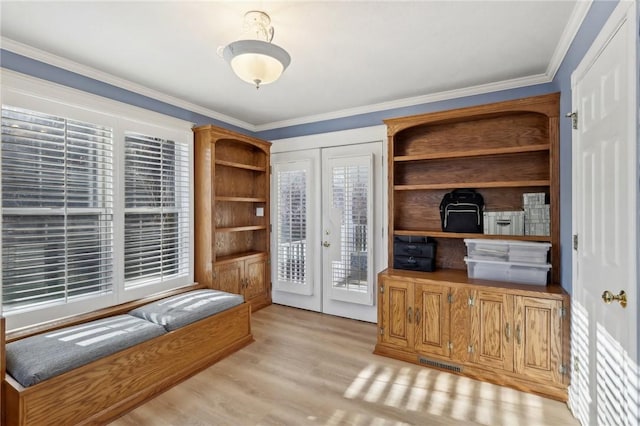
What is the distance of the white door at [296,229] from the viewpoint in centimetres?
404

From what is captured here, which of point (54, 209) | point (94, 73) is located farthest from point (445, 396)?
point (94, 73)

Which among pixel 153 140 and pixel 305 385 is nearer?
pixel 305 385

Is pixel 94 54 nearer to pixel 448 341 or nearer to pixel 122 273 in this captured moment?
pixel 122 273

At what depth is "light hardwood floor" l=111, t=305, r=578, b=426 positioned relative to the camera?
201 centimetres

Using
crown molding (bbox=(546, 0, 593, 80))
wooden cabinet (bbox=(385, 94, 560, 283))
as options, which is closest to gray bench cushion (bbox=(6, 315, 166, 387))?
wooden cabinet (bbox=(385, 94, 560, 283))

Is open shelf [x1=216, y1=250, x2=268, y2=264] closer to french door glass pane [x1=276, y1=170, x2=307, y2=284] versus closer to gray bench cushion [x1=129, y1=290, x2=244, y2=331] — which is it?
french door glass pane [x1=276, y1=170, x2=307, y2=284]

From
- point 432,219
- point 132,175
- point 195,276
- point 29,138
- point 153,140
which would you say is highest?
point 153,140

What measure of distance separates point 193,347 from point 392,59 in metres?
2.96

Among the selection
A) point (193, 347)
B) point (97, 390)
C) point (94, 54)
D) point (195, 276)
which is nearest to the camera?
point (97, 390)

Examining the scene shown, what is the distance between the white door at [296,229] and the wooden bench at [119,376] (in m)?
1.26

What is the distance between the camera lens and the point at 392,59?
8.16 ft

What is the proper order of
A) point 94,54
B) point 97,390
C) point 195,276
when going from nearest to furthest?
point 97,390 → point 94,54 → point 195,276

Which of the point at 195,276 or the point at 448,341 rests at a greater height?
the point at 195,276

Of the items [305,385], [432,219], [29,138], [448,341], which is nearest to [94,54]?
[29,138]
